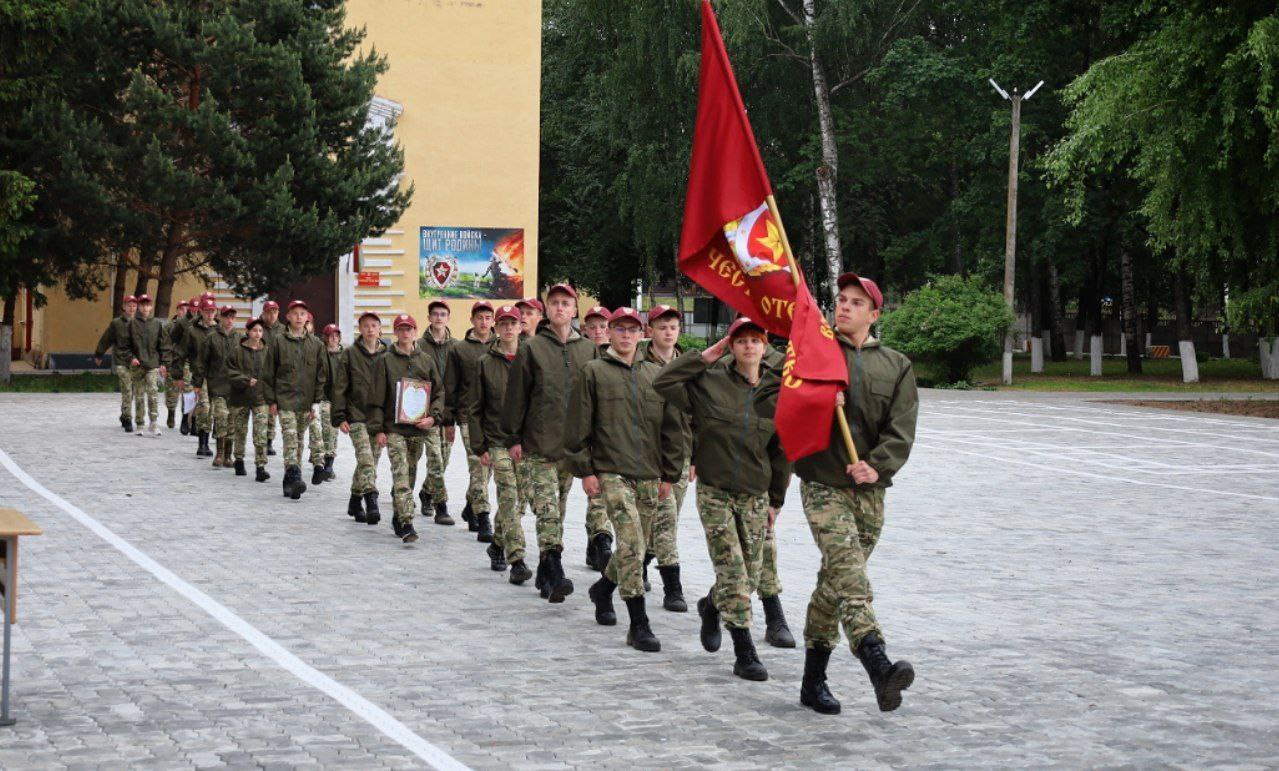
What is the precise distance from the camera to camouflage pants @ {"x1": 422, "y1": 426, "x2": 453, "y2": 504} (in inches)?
563

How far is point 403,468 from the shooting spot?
45.3 feet

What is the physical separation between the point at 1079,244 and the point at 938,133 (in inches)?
255

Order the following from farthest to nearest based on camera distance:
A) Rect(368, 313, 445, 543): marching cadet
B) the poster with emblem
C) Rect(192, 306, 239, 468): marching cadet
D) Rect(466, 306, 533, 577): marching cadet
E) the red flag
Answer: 1. the poster with emblem
2. Rect(192, 306, 239, 468): marching cadet
3. Rect(368, 313, 445, 543): marching cadet
4. Rect(466, 306, 533, 577): marching cadet
5. the red flag

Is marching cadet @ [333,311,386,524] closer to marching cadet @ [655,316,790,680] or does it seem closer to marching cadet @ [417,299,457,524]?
marching cadet @ [417,299,457,524]

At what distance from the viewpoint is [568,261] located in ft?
221

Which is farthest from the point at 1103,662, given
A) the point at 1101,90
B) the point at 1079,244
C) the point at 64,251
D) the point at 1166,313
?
the point at 1166,313

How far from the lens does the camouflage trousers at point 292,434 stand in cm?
1752

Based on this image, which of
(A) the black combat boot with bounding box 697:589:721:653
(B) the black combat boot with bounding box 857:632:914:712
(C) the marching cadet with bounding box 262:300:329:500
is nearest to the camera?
(B) the black combat boot with bounding box 857:632:914:712

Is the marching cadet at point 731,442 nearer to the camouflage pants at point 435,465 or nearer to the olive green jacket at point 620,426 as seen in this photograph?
the olive green jacket at point 620,426

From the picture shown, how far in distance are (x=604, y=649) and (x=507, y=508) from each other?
2789 mm

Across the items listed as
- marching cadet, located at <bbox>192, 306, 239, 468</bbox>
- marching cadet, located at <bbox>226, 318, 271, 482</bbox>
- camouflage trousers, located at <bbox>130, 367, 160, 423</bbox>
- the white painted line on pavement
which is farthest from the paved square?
camouflage trousers, located at <bbox>130, 367, 160, 423</bbox>

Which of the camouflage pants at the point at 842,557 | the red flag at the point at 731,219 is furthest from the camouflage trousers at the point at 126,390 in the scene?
the camouflage pants at the point at 842,557

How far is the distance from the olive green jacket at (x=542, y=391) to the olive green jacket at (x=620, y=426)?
114 cm

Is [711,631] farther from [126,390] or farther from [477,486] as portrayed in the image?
[126,390]
